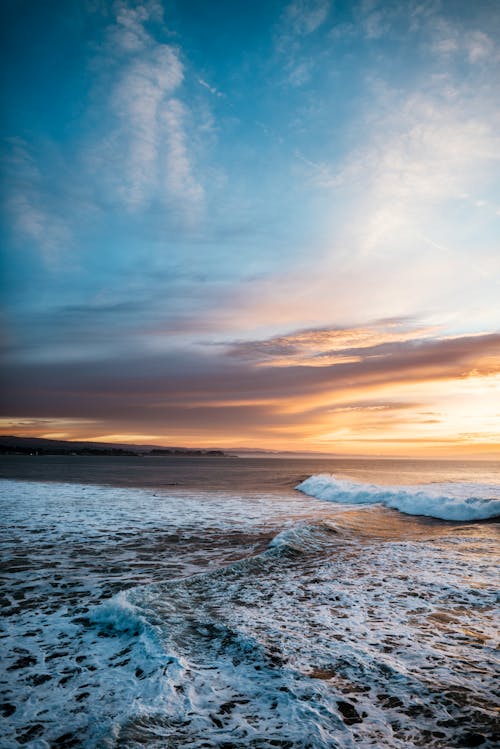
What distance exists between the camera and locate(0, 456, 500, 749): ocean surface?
4.00 metres

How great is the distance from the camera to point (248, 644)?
5758mm

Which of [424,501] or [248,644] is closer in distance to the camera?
[248,644]

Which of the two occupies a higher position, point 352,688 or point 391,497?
point 352,688

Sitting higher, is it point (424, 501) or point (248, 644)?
point (248, 644)

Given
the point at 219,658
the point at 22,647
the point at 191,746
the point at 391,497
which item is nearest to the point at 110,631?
the point at 22,647

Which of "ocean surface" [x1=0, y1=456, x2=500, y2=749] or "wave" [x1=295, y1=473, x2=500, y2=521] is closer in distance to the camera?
"ocean surface" [x1=0, y1=456, x2=500, y2=749]

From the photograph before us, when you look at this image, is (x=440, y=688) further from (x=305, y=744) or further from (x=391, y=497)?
(x=391, y=497)

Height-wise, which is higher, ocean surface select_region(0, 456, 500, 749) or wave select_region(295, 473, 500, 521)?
ocean surface select_region(0, 456, 500, 749)

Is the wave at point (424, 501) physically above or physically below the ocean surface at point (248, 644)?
below

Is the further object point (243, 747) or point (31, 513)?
point (31, 513)

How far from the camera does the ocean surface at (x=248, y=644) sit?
400 centimetres

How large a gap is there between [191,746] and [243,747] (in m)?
0.48

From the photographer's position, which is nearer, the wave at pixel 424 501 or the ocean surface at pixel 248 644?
the ocean surface at pixel 248 644

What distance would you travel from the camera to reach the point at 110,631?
6277 millimetres
